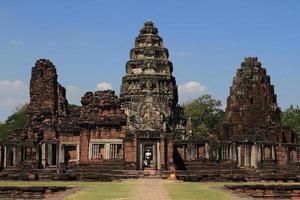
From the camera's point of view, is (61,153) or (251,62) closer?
(61,153)

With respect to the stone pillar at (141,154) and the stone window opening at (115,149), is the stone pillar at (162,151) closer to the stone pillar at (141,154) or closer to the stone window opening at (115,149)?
the stone pillar at (141,154)

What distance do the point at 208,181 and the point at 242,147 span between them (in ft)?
40.1

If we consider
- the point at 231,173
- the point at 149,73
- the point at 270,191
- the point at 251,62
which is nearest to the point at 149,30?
the point at 149,73

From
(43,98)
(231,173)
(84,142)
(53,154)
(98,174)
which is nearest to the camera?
(98,174)

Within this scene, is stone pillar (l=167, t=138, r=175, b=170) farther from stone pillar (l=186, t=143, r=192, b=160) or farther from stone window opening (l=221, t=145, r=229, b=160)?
stone window opening (l=221, t=145, r=229, b=160)

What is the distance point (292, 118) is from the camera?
255 feet

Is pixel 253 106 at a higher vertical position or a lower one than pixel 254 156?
higher

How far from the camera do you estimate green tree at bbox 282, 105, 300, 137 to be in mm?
74338

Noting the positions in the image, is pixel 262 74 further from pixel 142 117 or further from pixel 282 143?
pixel 142 117

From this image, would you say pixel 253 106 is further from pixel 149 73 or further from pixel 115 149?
pixel 149 73

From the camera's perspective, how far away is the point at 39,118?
150ft

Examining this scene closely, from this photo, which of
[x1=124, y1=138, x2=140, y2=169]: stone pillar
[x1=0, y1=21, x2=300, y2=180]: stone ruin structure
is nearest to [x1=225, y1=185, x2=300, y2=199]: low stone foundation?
[x1=0, y1=21, x2=300, y2=180]: stone ruin structure

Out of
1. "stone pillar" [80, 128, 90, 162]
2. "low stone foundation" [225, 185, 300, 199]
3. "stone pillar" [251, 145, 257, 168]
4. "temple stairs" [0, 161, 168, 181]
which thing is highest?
"stone pillar" [80, 128, 90, 162]

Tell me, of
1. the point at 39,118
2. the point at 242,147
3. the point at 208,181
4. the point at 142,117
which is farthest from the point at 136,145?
the point at 39,118
